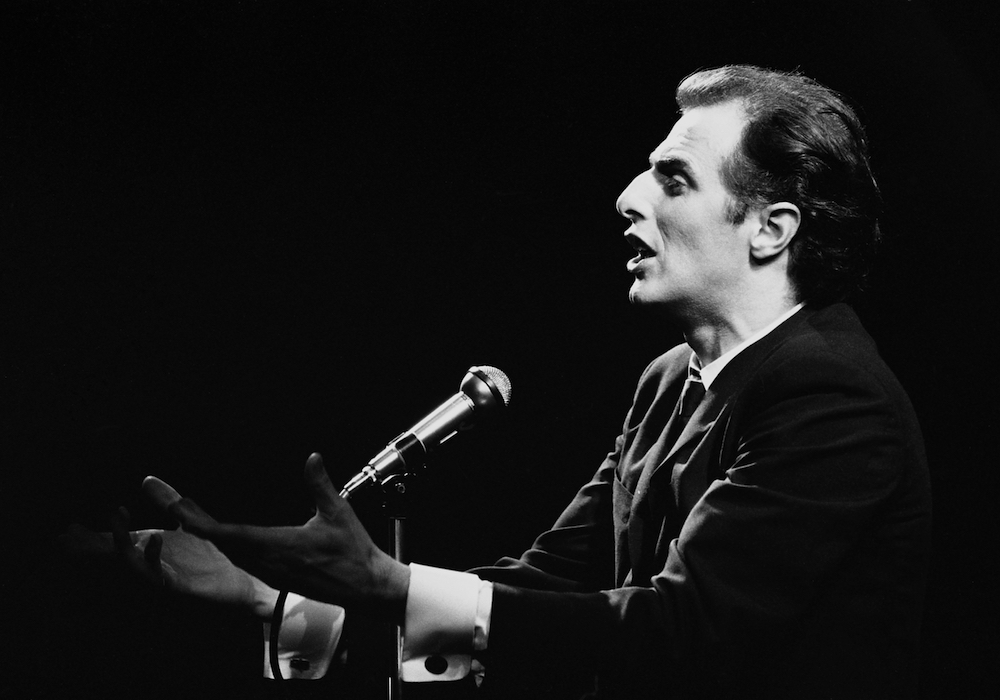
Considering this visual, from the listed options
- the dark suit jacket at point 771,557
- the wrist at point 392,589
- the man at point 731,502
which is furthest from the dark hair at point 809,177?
the wrist at point 392,589

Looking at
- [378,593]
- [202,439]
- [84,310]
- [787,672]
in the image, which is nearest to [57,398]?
[84,310]

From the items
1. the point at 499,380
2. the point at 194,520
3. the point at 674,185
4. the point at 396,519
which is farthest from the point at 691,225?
the point at 194,520

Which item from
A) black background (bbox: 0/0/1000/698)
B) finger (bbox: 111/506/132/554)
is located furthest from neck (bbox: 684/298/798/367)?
finger (bbox: 111/506/132/554)

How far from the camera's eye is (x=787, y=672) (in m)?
1.37

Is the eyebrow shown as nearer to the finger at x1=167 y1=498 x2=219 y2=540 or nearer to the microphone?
the microphone

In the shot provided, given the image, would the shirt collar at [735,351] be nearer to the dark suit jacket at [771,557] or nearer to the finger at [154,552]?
the dark suit jacket at [771,557]

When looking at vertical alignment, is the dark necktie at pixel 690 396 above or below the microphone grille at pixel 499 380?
below

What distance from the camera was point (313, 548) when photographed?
43.1 inches

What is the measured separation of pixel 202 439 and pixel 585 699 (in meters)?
1.33

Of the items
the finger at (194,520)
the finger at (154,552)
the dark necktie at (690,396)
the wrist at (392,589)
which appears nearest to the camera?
the finger at (194,520)

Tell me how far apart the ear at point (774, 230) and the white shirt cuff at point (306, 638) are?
1113 mm

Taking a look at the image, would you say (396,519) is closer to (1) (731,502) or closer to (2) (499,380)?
(2) (499,380)

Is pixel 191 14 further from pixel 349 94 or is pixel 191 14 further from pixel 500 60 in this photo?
pixel 500 60

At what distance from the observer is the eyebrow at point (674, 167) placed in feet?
5.69
